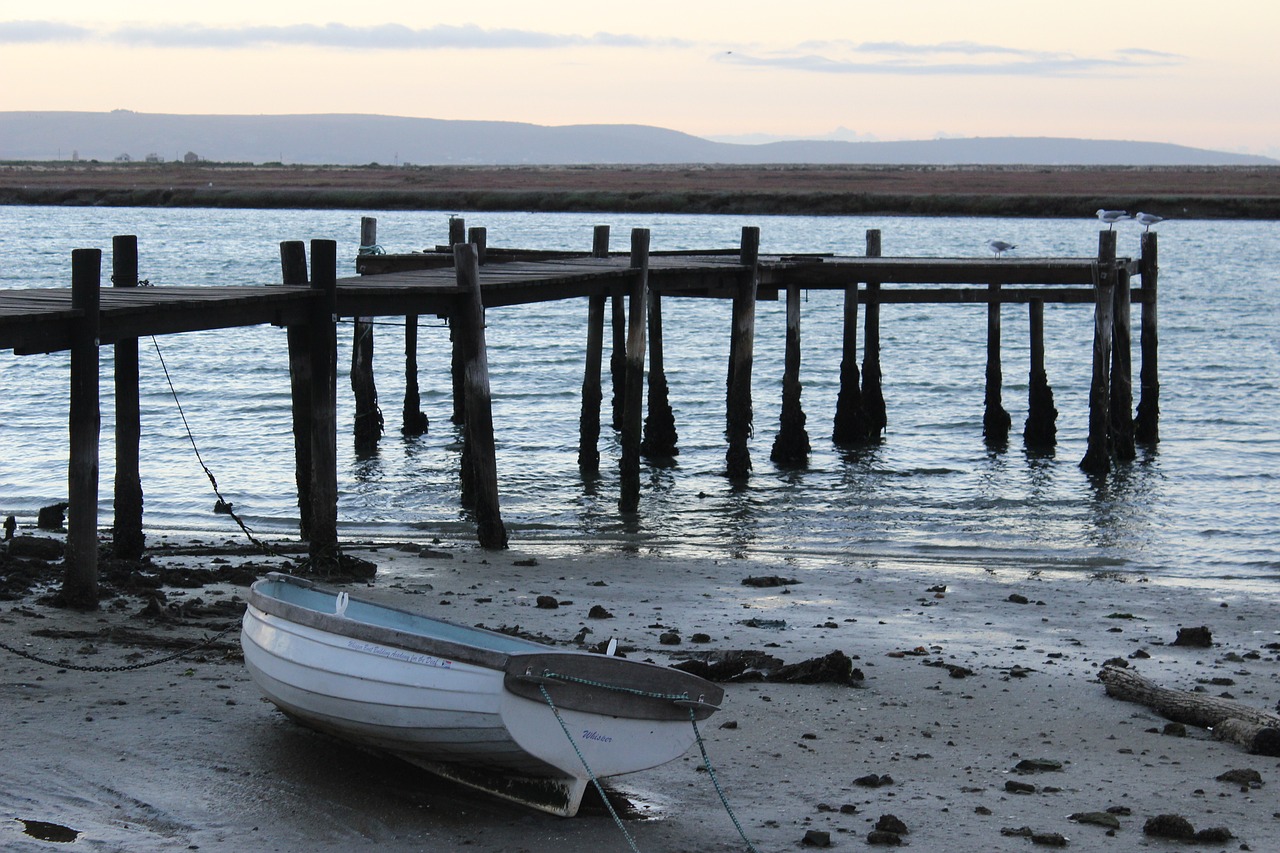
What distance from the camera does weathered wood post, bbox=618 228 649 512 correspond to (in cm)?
1480

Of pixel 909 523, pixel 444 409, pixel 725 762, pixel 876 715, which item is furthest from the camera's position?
pixel 444 409

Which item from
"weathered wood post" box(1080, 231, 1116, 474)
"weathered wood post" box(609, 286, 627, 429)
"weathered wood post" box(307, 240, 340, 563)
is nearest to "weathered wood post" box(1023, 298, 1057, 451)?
"weathered wood post" box(1080, 231, 1116, 474)

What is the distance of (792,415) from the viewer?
60.6 ft

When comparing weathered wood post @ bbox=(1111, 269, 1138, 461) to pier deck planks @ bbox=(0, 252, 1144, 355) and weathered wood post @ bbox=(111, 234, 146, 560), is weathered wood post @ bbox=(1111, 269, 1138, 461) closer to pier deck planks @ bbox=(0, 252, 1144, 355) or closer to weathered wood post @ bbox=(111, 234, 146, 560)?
pier deck planks @ bbox=(0, 252, 1144, 355)

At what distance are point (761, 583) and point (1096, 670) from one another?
3161 millimetres

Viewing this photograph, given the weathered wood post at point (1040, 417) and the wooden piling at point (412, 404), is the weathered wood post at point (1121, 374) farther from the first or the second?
the wooden piling at point (412, 404)

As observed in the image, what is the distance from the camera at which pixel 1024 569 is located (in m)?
13.3

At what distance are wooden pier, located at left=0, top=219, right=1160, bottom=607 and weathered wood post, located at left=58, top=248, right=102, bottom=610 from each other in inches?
0.5

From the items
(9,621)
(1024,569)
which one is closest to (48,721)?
(9,621)

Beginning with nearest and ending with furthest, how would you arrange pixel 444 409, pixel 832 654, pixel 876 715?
pixel 876 715, pixel 832 654, pixel 444 409

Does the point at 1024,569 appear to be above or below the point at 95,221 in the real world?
below

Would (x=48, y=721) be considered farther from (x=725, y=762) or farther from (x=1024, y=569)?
(x=1024, y=569)

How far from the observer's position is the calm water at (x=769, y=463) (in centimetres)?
1457

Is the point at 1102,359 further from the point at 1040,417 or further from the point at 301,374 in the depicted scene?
the point at 301,374
